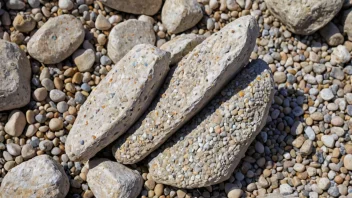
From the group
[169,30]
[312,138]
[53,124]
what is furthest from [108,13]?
[312,138]

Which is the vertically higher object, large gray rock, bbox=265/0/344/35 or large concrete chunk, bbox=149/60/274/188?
large gray rock, bbox=265/0/344/35

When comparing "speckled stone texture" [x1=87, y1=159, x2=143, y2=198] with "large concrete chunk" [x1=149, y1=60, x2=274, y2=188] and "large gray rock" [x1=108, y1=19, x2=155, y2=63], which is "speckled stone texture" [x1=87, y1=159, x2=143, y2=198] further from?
"large gray rock" [x1=108, y1=19, x2=155, y2=63]

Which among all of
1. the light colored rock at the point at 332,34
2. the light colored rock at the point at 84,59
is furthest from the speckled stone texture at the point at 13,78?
the light colored rock at the point at 332,34

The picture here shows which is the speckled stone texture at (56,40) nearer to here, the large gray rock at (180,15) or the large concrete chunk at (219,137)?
the large gray rock at (180,15)

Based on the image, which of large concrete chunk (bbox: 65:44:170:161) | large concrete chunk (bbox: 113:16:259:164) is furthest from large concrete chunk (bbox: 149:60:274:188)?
large concrete chunk (bbox: 65:44:170:161)

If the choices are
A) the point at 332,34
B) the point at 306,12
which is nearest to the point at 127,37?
the point at 306,12

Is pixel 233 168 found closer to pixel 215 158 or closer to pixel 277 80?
pixel 215 158

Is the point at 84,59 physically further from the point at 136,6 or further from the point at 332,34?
the point at 332,34
